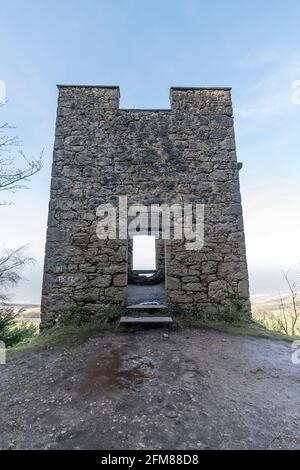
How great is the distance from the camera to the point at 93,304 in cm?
504

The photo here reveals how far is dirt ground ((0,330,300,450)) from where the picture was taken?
2188mm

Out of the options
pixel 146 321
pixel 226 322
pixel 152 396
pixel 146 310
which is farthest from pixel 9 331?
pixel 226 322

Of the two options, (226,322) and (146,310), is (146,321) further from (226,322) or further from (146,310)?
(226,322)

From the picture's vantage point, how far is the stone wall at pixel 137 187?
5160mm

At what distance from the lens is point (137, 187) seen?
5.47 m

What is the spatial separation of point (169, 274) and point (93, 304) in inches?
61.2

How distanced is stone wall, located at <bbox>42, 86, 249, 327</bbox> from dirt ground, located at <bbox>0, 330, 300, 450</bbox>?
1.18 metres

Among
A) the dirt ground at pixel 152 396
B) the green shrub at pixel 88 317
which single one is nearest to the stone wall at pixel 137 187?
the green shrub at pixel 88 317

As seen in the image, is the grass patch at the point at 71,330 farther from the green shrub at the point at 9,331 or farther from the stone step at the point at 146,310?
the green shrub at the point at 9,331

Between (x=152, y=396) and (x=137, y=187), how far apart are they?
3.80m

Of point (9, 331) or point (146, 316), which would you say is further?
point (9, 331)

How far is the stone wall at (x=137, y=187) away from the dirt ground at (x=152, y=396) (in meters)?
1.18

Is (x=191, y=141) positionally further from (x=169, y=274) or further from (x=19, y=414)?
(x=19, y=414)
